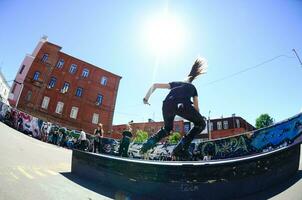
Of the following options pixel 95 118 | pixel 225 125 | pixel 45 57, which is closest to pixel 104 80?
pixel 95 118

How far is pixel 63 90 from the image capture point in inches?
1363

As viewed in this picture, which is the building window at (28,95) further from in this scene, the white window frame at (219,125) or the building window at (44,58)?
the white window frame at (219,125)

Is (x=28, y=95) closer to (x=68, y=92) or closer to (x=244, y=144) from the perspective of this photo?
(x=68, y=92)

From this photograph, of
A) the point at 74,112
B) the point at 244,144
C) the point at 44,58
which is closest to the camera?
the point at 244,144

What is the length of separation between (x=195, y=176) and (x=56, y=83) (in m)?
36.1

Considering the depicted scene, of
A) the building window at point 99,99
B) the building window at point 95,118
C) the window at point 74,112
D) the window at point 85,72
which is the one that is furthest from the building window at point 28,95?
the building window at point 99,99

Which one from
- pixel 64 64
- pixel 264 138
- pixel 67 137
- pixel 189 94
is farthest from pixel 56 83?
pixel 189 94

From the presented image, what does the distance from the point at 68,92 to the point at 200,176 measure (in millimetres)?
35525

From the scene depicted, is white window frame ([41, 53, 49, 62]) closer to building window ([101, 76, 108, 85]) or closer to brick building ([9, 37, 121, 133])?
brick building ([9, 37, 121, 133])

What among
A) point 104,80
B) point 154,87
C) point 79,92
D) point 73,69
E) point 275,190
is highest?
point 73,69

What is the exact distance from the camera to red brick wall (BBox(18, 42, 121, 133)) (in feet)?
106

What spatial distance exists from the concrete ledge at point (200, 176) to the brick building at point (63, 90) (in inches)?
1283

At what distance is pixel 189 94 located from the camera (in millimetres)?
3641

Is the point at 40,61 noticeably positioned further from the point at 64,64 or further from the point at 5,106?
the point at 5,106
